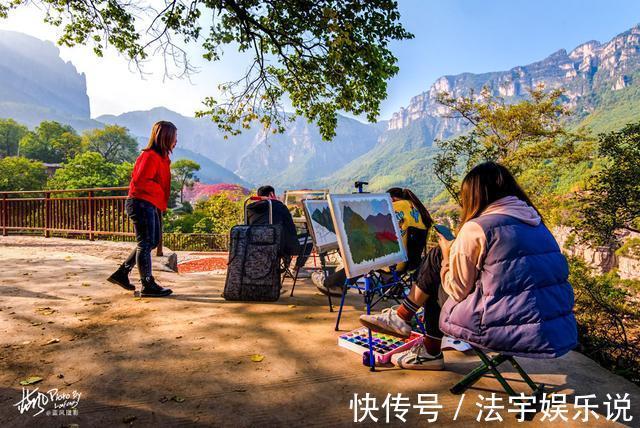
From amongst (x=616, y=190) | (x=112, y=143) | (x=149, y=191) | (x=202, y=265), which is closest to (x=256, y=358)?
(x=149, y=191)

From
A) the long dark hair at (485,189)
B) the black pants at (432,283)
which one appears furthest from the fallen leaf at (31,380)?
the long dark hair at (485,189)

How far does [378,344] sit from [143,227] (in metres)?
2.98

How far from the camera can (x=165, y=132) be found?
171 inches

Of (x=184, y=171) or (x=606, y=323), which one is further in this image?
(x=184, y=171)

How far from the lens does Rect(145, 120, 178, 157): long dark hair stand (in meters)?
4.32

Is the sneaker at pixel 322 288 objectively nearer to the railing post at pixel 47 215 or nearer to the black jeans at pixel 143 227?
the black jeans at pixel 143 227

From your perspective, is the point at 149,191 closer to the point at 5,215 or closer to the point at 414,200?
the point at 414,200

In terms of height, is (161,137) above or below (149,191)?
above

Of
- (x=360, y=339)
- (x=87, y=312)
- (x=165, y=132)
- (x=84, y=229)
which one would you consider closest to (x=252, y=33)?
(x=165, y=132)

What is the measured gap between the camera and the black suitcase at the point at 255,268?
4.58 meters

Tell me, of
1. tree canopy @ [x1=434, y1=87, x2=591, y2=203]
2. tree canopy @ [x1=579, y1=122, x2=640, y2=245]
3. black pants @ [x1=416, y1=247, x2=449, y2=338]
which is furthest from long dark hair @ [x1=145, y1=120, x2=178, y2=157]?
tree canopy @ [x1=434, y1=87, x2=591, y2=203]

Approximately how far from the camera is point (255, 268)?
15.1 ft

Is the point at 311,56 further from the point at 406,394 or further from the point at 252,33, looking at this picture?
the point at 406,394

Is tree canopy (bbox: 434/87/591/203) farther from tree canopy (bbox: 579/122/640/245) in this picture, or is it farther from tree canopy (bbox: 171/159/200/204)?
tree canopy (bbox: 171/159/200/204)
